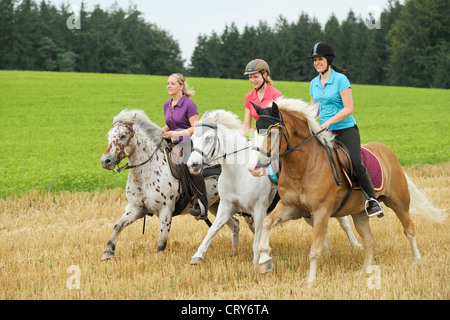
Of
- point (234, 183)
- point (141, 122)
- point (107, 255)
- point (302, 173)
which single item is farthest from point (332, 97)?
point (107, 255)

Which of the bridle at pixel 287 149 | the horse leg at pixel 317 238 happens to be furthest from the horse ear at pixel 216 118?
the horse leg at pixel 317 238

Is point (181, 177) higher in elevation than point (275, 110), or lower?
lower

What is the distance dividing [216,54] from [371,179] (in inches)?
2889

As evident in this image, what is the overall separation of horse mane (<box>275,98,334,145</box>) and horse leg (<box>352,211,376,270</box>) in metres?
1.43

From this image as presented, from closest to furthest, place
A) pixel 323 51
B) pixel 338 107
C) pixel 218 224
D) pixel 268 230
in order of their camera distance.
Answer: pixel 268 230
pixel 323 51
pixel 338 107
pixel 218 224

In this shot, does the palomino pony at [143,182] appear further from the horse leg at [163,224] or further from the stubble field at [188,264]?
the stubble field at [188,264]

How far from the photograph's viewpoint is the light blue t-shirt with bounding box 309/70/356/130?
6020mm

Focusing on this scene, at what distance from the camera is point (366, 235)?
6695 mm

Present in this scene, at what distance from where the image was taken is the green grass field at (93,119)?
48.0 feet

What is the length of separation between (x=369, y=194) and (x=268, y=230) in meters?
1.42

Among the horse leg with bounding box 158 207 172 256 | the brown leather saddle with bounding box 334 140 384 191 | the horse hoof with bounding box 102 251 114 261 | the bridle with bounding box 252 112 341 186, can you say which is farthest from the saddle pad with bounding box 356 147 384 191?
the horse hoof with bounding box 102 251 114 261

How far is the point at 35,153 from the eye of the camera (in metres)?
18.5

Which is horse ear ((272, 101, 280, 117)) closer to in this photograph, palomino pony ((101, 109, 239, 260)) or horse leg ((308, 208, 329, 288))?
horse leg ((308, 208, 329, 288))

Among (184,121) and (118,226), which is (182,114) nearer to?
Result: (184,121)
